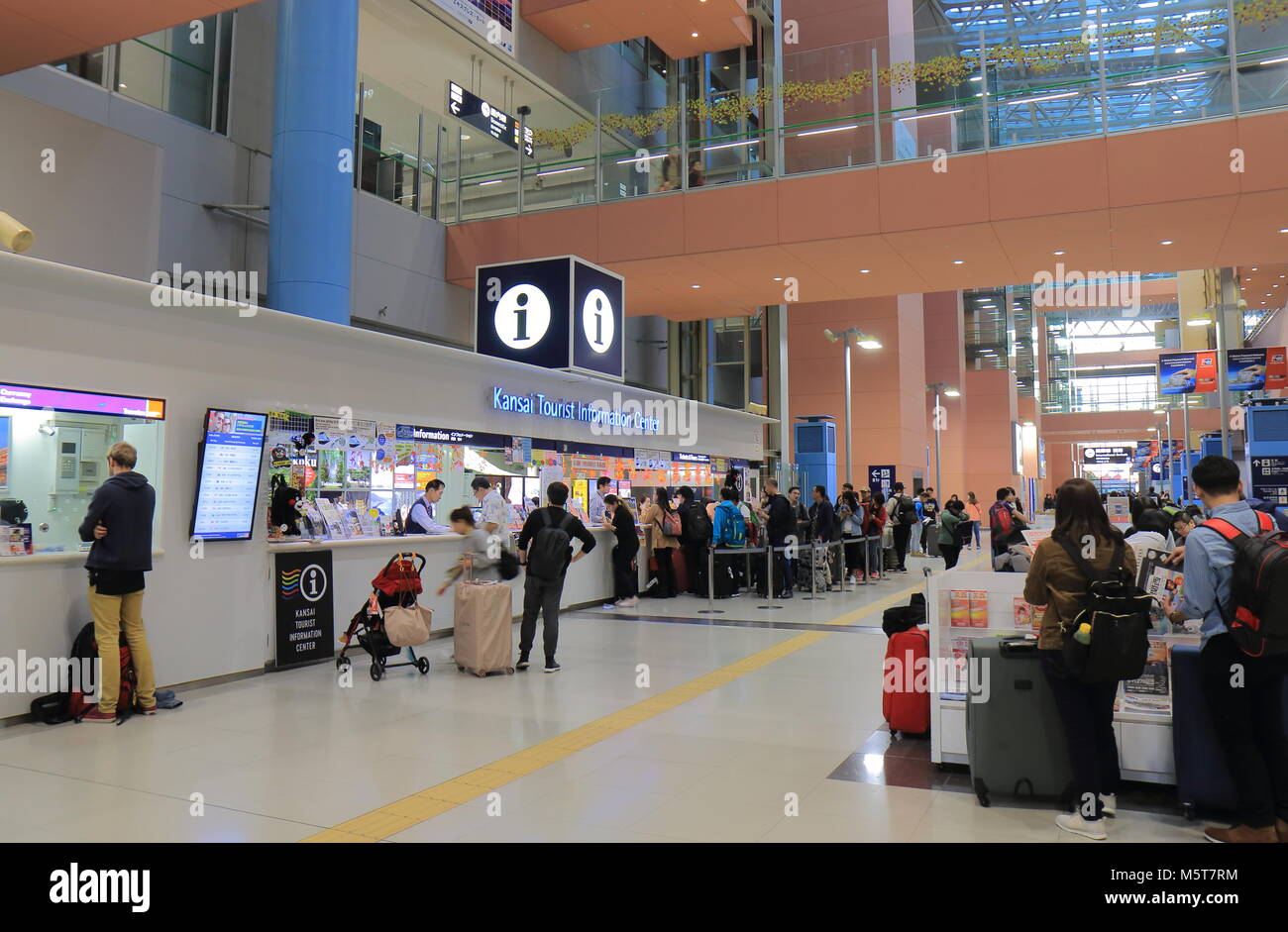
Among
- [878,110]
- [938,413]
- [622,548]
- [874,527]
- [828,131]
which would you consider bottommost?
[622,548]

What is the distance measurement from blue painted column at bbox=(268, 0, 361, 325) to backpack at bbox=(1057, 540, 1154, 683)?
873 centimetres

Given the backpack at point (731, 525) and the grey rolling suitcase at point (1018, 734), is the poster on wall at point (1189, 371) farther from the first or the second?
the grey rolling suitcase at point (1018, 734)

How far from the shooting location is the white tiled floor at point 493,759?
3.57 m

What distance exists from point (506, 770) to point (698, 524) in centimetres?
743

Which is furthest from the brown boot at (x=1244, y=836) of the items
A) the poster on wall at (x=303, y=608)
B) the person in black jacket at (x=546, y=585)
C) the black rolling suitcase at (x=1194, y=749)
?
the poster on wall at (x=303, y=608)

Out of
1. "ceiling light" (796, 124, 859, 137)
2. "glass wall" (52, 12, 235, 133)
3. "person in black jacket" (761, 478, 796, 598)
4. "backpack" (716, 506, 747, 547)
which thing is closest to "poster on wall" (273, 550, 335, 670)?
"backpack" (716, 506, 747, 547)

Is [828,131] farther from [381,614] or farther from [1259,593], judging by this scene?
[1259,593]

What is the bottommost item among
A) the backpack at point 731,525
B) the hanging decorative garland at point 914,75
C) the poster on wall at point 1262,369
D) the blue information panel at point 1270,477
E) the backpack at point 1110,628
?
the backpack at point 1110,628

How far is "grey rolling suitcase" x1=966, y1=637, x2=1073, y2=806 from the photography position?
3828 millimetres

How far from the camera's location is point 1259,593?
316 centimetres

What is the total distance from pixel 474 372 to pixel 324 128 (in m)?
3.42

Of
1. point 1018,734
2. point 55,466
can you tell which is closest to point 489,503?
point 55,466

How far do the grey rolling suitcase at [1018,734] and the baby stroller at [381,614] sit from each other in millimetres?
4130

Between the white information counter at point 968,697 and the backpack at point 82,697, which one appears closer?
the white information counter at point 968,697
